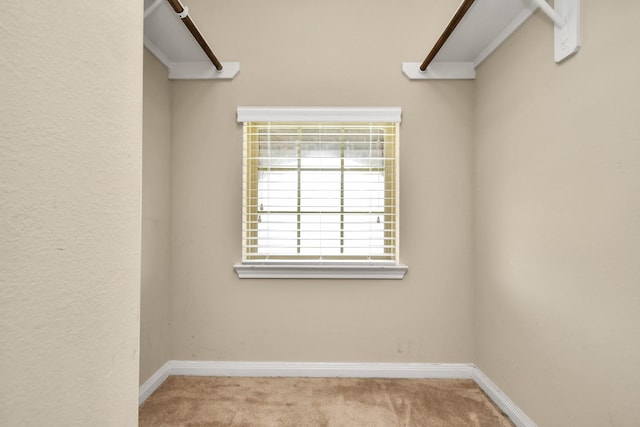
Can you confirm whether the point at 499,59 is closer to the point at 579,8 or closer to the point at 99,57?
the point at 579,8

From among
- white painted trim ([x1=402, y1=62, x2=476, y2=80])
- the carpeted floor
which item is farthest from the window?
the carpeted floor

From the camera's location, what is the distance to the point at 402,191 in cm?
247

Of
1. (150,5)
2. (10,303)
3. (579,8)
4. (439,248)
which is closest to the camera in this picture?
(10,303)

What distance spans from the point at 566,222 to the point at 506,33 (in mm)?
1240

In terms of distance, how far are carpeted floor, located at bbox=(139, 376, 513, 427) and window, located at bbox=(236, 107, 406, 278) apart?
2.85 feet

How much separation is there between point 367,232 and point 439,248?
554mm

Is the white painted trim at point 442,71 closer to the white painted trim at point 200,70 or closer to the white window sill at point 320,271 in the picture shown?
the white painted trim at point 200,70

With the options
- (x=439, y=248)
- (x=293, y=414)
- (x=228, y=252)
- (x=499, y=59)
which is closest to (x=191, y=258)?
(x=228, y=252)

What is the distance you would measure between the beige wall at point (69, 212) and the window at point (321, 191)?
1.77 meters

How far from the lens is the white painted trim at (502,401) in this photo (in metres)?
1.82

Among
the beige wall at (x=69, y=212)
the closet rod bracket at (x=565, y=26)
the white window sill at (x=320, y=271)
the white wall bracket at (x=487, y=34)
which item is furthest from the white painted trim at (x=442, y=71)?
the beige wall at (x=69, y=212)

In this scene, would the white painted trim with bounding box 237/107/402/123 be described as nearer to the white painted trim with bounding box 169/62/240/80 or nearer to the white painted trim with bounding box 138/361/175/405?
the white painted trim with bounding box 169/62/240/80

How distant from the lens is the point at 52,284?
20.1 inches

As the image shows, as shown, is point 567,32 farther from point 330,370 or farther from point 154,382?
point 154,382
